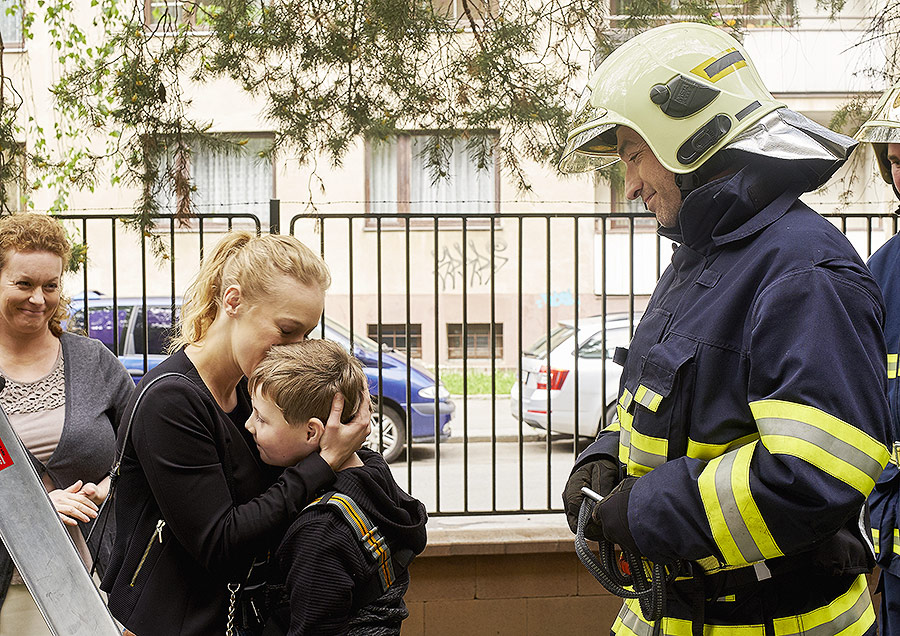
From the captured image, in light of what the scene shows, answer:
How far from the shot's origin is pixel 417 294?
14.5m

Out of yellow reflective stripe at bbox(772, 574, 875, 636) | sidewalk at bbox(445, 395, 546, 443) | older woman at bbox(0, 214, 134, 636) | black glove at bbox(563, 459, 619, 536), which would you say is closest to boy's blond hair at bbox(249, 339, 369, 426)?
black glove at bbox(563, 459, 619, 536)

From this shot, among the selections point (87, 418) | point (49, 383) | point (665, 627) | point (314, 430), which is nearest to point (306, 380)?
point (314, 430)

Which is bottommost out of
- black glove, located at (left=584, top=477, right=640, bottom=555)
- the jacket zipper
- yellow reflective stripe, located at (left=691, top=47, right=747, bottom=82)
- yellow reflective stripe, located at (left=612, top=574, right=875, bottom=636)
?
yellow reflective stripe, located at (left=612, top=574, right=875, bottom=636)

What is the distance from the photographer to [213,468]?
5.99ft

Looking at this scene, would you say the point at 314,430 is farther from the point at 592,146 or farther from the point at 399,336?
the point at 399,336

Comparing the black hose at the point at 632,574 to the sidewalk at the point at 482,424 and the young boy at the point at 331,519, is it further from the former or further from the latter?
the sidewalk at the point at 482,424

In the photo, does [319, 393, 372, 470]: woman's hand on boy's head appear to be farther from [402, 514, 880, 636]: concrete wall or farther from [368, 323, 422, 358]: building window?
[368, 323, 422, 358]: building window

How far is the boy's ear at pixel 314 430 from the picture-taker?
192 cm

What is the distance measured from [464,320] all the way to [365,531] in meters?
2.65

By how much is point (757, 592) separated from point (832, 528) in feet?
0.89

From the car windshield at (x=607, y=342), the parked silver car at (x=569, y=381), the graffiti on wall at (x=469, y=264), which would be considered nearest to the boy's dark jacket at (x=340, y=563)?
the car windshield at (x=607, y=342)

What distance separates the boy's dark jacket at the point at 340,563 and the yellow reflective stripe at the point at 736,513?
0.67 meters

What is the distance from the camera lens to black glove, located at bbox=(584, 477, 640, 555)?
1.75 meters

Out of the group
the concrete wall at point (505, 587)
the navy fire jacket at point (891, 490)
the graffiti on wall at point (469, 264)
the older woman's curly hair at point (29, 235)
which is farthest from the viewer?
the graffiti on wall at point (469, 264)
